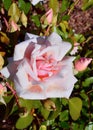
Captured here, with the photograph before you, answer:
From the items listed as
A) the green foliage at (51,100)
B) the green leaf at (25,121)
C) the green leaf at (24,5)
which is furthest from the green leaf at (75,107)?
the green leaf at (24,5)

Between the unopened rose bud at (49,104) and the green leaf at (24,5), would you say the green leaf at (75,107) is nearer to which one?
the unopened rose bud at (49,104)

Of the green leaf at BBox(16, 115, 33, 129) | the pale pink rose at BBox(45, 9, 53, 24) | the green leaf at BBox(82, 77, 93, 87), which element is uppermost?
the pale pink rose at BBox(45, 9, 53, 24)

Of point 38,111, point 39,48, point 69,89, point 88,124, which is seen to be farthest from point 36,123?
point 39,48

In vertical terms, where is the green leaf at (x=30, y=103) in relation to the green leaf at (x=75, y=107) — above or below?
above

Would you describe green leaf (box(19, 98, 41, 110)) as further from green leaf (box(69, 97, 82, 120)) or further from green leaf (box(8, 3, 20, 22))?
green leaf (box(8, 3, 20, 22))

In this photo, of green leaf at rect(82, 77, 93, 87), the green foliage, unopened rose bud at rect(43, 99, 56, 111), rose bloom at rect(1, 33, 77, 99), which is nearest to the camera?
rose bloom at rect(1, 33, 77, 99)

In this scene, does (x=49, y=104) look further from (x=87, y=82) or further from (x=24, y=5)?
(x=24, y=5)

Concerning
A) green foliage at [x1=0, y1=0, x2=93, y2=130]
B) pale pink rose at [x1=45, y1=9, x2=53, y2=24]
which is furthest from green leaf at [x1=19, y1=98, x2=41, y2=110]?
pale pink rose at [x1=45, y1=9, x2=53, y2=24]

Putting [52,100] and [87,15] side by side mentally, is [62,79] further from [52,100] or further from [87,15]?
[87,15]

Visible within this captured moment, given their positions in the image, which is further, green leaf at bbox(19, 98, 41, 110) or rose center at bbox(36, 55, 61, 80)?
green leaf at bbox(19, 98, 41, 110)
